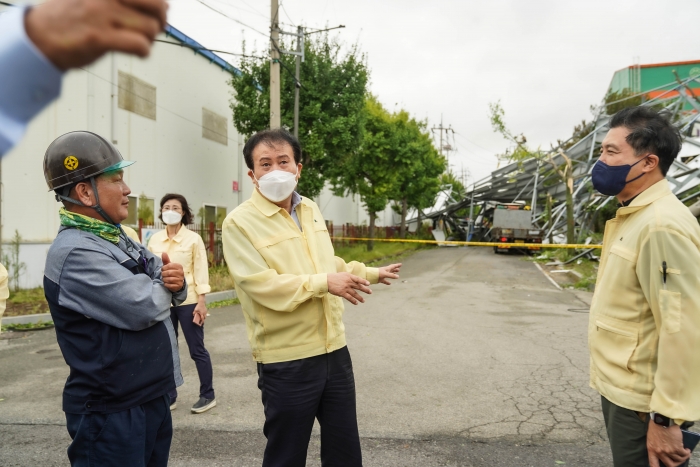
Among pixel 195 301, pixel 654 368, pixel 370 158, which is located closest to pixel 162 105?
pixel 195 301

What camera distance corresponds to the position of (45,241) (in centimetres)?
1175

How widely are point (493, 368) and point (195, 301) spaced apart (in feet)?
11.4

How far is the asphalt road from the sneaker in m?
0.07

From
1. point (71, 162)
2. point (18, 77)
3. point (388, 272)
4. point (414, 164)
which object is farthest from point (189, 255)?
point (414, 164)

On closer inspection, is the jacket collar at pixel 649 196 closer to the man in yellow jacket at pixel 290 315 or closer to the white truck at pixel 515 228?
the man in yellow jacket at pixel 290 315

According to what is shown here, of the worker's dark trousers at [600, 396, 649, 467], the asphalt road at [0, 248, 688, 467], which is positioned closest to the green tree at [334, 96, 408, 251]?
the asphalt road at [0, 248, 688, 467]

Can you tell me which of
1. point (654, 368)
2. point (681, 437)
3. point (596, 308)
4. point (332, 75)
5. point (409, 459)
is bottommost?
point (409, 459)

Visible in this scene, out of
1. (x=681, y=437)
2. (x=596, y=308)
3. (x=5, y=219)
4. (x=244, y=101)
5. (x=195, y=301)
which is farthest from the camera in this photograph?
(x=244, y=101)

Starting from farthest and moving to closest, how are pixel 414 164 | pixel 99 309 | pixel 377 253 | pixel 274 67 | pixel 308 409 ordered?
1. pixel 414 164
2. pixel 377 253
3. pixel 274 67
4. pixel 308 409
5. pixel 99 309

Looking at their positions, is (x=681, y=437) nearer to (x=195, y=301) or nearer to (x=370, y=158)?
(x=195, y=301)

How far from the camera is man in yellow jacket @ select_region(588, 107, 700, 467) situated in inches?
78.5

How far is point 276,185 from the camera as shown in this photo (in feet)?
9.14

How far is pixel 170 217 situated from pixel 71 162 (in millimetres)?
2780

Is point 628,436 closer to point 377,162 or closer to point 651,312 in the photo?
point 651,312
